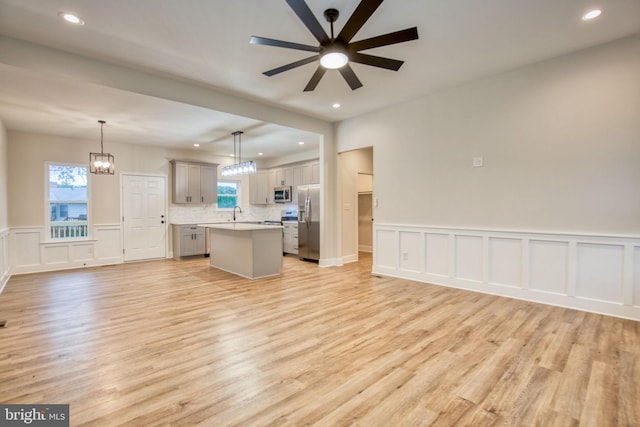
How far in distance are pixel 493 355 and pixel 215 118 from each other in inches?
188

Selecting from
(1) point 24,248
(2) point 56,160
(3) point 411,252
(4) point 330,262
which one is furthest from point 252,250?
(2) point 56,160

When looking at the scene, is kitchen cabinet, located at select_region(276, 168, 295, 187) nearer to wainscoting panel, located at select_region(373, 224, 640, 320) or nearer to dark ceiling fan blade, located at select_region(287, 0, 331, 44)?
wainscoting panel, located at select_region(373, 224, 640, 320)

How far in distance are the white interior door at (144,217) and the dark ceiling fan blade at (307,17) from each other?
20.5 feet

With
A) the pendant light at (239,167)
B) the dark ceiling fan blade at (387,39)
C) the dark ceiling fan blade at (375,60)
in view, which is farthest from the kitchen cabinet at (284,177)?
the dark ceiling fan blade at (387,39)

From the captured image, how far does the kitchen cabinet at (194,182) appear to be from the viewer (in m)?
7.28

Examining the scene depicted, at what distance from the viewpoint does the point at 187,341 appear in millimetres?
2648

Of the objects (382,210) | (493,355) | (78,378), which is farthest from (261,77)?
(493,355)

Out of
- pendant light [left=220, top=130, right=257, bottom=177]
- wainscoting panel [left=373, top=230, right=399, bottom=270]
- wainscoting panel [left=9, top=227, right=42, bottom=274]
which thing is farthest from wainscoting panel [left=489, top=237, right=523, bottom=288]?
wainscoting panel [left=9, top=227, right=42, bottom=274]

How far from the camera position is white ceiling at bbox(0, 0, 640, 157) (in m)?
2.56

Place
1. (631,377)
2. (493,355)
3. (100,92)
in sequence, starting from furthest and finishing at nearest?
(100,92)
(493,355)
(631,377)

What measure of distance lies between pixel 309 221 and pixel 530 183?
414 cm

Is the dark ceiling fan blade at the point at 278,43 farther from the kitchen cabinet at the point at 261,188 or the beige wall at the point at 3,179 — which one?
the kitchen cabinet at the point at 261,188

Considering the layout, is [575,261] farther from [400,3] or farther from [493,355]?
[400,3]

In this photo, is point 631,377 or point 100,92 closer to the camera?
point 631,377
